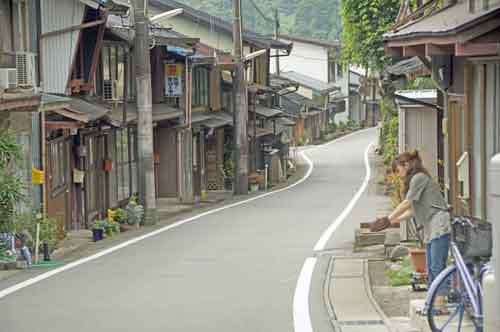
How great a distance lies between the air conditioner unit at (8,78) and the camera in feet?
63.5

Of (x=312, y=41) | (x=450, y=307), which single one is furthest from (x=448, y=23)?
(x=312, y=41)

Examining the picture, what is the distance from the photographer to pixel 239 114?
39.6 meters

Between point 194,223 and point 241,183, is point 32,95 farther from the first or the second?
point 241,183

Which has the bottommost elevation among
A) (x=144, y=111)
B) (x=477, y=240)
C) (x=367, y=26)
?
(x=477, y=240)

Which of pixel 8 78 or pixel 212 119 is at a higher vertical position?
pixel 8 78

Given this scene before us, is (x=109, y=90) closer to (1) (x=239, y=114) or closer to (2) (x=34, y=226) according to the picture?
(2) (x=34, y=226)

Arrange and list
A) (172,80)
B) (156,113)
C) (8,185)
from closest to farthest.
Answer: (8,185), (156,113), (172,80)

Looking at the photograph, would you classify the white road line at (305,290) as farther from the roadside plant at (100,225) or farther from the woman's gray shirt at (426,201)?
the roadside plant at (100,225)

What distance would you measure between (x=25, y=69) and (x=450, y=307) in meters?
12.6

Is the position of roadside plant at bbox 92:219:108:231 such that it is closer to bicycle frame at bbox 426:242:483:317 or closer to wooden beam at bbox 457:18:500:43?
bicycle frame at bbox 426:242:483:317

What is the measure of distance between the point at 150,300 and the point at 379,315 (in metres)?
3.31

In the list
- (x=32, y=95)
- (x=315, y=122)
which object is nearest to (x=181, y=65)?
(x=32, y=95)

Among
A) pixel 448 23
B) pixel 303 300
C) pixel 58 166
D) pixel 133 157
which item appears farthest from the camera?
pixel 133 157

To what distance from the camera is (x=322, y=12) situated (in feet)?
372
